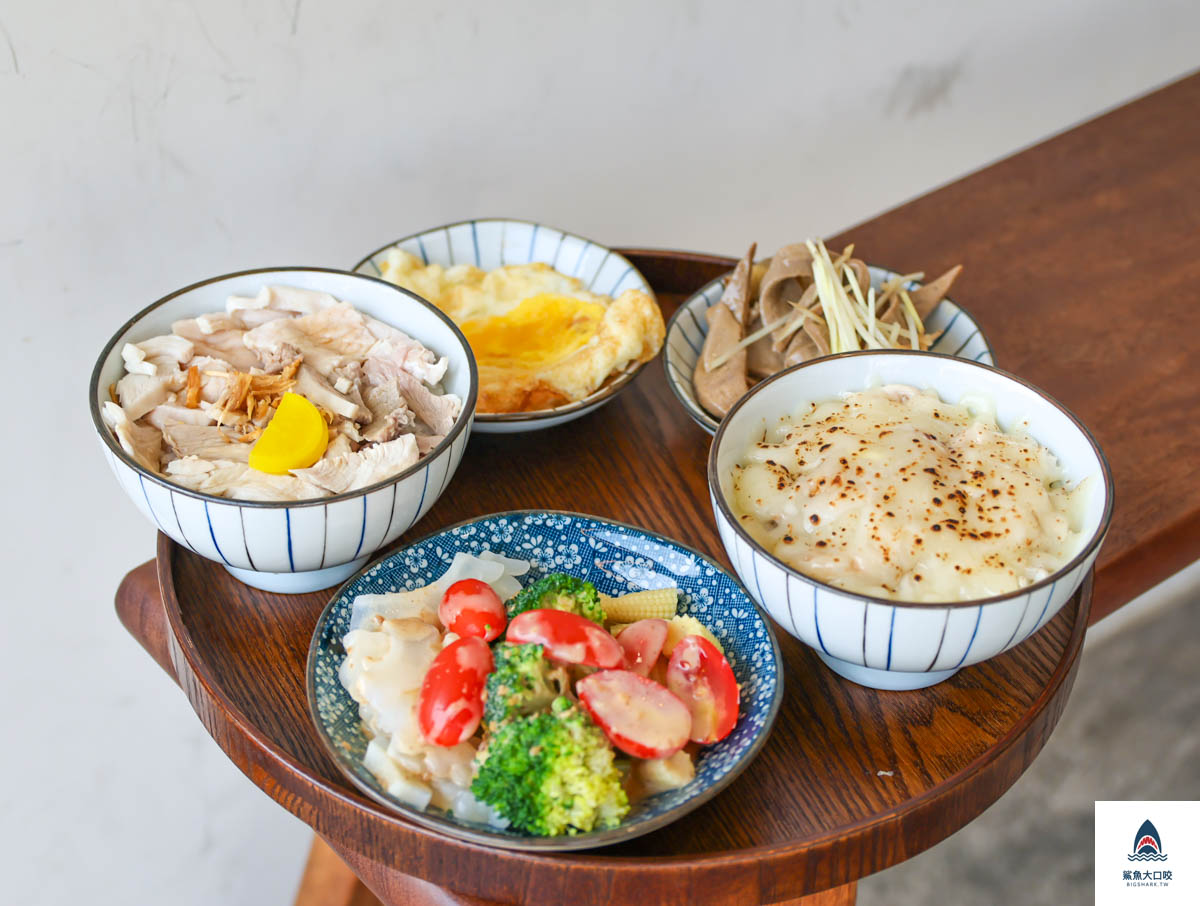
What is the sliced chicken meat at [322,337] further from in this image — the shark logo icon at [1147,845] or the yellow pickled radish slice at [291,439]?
the shark logo icon at [1147,845]

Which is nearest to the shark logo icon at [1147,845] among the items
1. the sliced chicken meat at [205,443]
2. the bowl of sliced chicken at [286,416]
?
the bowl of sliced chicken at [286,416]

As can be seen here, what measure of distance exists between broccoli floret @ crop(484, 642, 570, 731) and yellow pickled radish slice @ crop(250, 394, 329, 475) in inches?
15.6

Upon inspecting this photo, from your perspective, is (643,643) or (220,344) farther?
(220,344)

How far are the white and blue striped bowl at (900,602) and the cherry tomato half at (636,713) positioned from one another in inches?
7.6

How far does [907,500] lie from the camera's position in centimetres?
137

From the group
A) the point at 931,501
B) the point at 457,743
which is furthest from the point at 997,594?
the point at 457,743

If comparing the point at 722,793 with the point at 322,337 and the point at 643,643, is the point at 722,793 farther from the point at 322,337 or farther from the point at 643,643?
the point at 322,337

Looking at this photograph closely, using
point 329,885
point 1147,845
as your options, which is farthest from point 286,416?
point 1147,845

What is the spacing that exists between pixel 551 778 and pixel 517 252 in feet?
Result: 3.84

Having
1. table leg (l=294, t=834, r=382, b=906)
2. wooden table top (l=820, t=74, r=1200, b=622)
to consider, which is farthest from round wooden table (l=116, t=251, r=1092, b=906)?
table leg (l=294, t=834, r=382, b=906)

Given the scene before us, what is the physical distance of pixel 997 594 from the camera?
4.17 ft

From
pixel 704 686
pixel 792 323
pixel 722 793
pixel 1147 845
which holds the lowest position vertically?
pixel 1147 845

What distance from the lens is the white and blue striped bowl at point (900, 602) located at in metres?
1.23

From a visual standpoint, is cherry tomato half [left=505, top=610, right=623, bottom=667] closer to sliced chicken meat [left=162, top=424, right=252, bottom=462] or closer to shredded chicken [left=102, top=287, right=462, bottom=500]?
shredded chicken [left=102, top=287, right=462, bottom=500]
